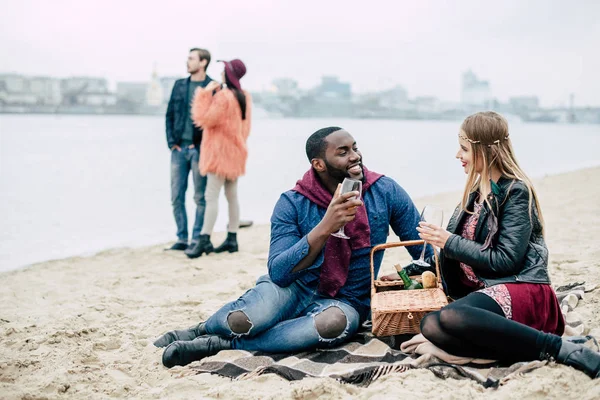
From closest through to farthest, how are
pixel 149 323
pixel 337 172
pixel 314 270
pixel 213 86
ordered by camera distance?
pixel 337 172, pixel 314 270, pixel 149 323, pixel 213 86

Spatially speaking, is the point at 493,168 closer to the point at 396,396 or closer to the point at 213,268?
the point at 396,396

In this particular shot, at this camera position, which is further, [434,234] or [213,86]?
[213,86]

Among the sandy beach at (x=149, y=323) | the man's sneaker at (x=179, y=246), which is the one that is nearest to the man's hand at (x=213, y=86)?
the sandy beach at (x=149, y=323)

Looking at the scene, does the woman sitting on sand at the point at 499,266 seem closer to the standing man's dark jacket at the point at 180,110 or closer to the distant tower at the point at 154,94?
the standing man's dark jacket at the point at 180,110

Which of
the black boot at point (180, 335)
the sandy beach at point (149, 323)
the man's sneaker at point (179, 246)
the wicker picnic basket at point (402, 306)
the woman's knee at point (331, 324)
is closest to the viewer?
the sandy beach at point (149, 323)

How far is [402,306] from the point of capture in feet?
10.8

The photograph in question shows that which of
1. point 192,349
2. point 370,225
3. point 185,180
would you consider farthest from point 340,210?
point 185,180

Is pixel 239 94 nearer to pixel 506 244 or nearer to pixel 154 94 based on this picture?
pixel 506 244

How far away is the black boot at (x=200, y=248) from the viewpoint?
6.80 m

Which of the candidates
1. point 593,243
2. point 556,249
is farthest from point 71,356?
point 593,243

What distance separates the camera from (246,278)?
5758 millimetres

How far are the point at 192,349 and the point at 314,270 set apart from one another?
816mm

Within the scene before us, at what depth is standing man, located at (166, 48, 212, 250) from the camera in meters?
6.80

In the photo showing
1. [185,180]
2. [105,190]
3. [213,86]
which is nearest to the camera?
[213,86]
